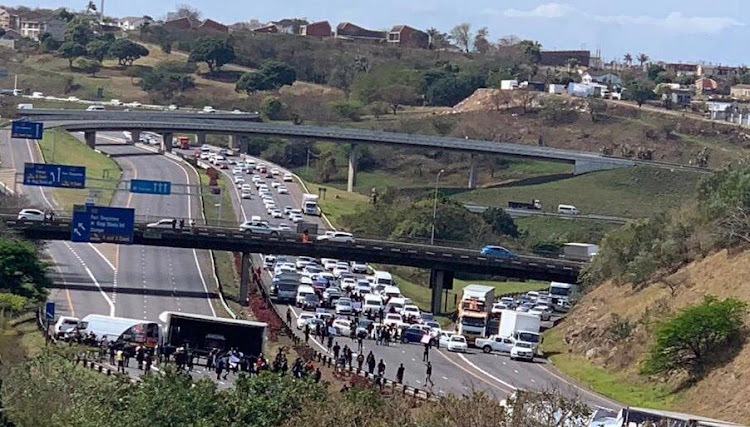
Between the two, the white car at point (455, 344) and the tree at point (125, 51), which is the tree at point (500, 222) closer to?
the white car at point (455, 344)

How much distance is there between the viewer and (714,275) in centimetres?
5469

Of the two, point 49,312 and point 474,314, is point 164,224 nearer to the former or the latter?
point 474,314

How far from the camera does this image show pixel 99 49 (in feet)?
588

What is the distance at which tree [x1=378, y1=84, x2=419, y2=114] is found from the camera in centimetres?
16825

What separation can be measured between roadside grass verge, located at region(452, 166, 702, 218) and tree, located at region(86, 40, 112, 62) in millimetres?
66558

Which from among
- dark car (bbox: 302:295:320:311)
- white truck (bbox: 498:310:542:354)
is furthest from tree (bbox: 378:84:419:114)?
white truck (bbox: 498:310:542:354)

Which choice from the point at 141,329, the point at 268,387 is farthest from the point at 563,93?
the point at 268,387

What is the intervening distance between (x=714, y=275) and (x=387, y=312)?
14.2 m

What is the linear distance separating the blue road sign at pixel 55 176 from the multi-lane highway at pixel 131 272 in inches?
135

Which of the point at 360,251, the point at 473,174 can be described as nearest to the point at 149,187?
the point at 360,251

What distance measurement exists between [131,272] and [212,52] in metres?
109

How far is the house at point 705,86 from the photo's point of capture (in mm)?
185375

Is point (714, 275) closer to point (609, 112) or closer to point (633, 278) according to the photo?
point (633, 278)

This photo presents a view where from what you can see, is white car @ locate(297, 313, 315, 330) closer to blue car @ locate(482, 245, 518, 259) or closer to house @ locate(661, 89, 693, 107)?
blue car @ locate(482, 245, 518, 259)
